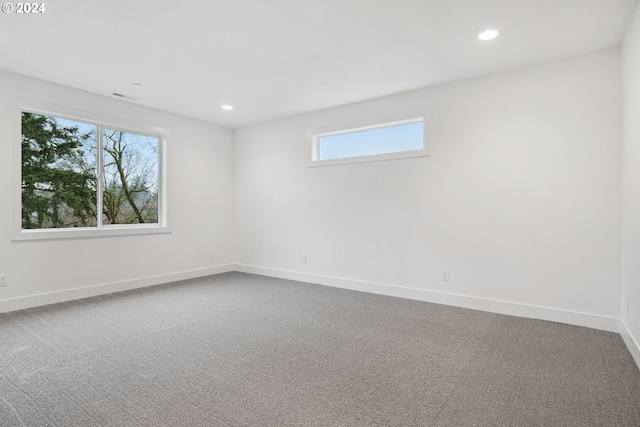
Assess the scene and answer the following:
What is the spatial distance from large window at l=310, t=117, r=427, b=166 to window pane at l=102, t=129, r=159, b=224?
2530 millimetres

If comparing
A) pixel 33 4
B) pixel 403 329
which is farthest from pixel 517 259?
pixel 33 4

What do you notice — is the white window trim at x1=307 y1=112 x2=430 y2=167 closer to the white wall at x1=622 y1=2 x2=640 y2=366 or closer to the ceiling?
the ceiling

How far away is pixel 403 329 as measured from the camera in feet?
10.2

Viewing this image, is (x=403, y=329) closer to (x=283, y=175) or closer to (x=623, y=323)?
(x=623, y=323)

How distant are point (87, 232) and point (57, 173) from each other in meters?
0.81

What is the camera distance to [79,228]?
429 centimetres

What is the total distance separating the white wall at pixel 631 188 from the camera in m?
2.44

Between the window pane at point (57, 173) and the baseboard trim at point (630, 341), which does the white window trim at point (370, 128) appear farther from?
the window pane at point (57, 173)

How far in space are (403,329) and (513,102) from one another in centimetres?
266

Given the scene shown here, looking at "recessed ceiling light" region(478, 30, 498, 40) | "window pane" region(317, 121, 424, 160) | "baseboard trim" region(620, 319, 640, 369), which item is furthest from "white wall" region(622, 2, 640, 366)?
"window pane" region(317, 121, 424, 160)

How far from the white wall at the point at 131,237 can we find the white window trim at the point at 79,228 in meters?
0.04

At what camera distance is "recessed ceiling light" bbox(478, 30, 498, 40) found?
282 centimetres
